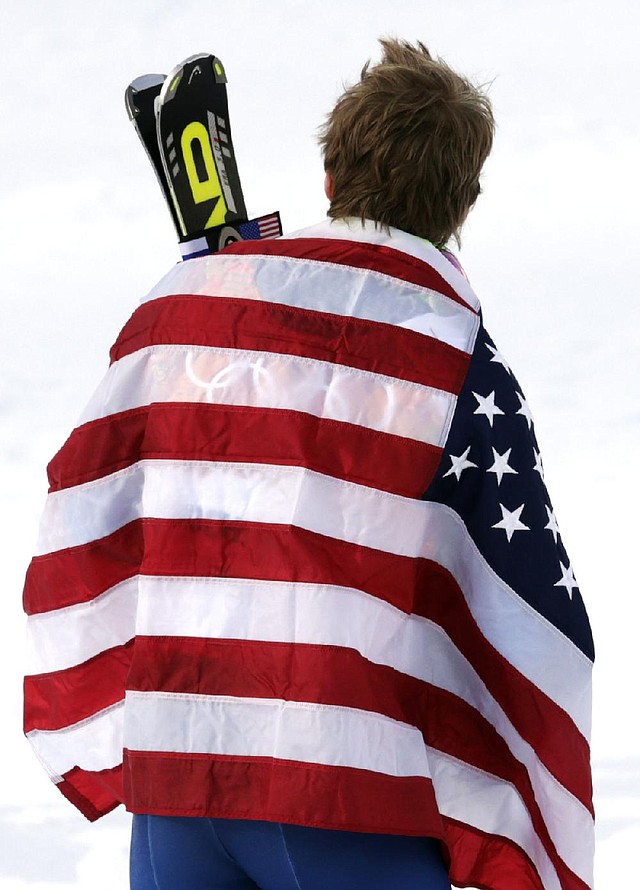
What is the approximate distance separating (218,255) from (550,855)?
111 cm

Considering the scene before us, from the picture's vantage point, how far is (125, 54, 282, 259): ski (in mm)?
2346

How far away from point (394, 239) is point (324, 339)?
200mm

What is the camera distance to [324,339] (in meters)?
1.98

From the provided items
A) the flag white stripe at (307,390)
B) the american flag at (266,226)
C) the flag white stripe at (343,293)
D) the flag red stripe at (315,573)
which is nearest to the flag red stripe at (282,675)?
the flag red stripe at (315,573)

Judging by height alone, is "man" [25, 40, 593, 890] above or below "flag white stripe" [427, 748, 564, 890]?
above

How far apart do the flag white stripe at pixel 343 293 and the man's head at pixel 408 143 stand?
100 millimetres

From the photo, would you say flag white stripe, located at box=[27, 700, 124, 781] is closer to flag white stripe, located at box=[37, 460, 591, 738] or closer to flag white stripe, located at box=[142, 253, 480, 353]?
flag white stripe, located at box=[37, 460, 591, 738]

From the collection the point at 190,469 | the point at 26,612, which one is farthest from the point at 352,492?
the point at 26,612

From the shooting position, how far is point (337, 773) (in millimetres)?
1823

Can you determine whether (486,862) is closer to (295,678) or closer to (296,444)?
(295,678)

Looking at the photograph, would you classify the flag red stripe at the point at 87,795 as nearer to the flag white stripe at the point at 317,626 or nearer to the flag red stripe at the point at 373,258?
the flag white stripe at the point at 317,626

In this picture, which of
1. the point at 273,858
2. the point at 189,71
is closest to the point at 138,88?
the point at 189,71

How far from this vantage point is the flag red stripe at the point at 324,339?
198cm

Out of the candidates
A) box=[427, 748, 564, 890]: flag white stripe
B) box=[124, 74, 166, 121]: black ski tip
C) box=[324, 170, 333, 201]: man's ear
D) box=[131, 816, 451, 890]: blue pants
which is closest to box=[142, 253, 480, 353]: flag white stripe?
box=[324, 170, 333, 201]: man's ear
